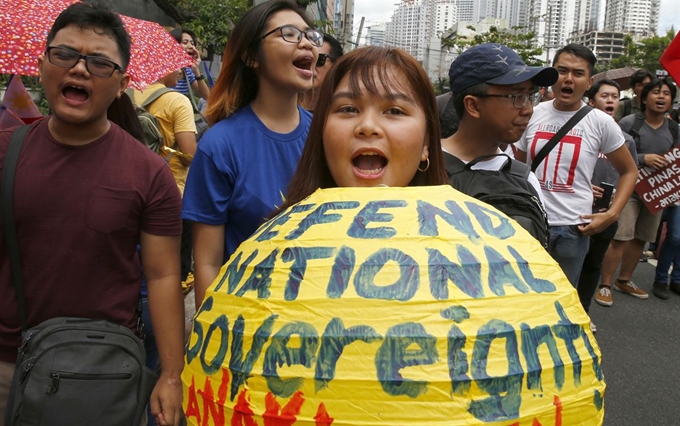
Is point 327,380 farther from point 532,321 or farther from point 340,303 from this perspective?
point 532,321

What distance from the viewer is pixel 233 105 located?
228cm

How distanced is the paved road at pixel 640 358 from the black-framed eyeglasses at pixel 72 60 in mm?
3489

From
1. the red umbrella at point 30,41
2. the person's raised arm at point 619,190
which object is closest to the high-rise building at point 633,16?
the person's raised arm at point 619,190

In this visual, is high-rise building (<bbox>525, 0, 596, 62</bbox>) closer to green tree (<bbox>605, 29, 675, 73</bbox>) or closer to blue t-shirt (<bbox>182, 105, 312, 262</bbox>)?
green tree (<bbox>605, 29, 675, 73</bbox>)

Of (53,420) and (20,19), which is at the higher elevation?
(20,19)

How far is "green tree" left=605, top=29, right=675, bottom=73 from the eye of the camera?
42.5 metres

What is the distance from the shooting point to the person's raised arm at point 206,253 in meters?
2.10

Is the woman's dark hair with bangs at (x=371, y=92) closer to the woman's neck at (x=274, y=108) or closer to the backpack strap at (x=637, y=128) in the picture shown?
the woman's neck at (x=274, y=108)

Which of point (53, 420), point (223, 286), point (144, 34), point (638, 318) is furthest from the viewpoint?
point (638, 318)

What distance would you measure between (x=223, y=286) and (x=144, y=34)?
10.1 ft

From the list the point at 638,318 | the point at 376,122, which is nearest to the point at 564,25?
the point at 638,318

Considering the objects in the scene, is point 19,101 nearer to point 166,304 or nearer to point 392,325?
point 166,304

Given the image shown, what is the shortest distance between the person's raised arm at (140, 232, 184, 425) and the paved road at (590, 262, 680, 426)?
291 cm

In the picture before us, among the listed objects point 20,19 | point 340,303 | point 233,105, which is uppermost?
point 20,19
